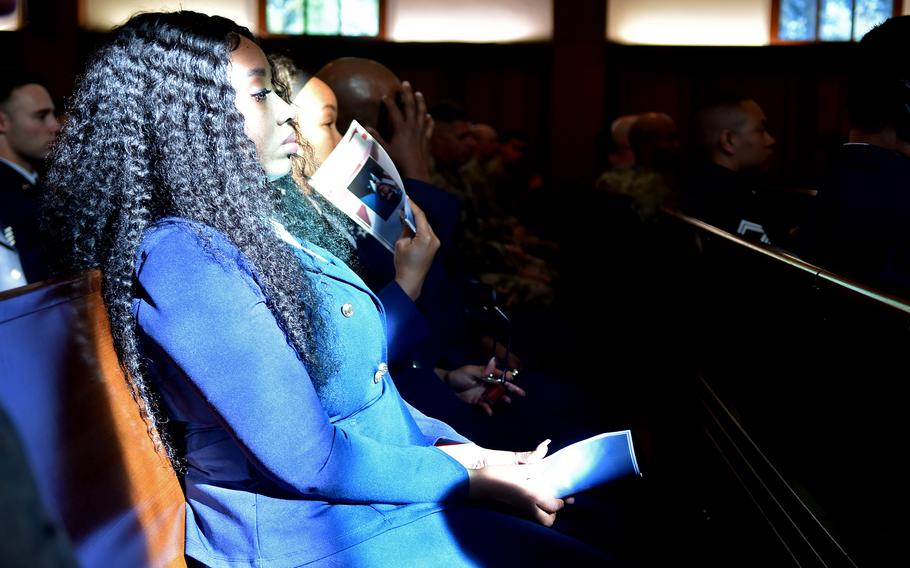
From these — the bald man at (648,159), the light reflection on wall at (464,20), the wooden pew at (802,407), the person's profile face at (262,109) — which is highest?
the light reflection on wall at (464,20)

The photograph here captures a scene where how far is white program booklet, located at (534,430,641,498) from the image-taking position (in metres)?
1.62

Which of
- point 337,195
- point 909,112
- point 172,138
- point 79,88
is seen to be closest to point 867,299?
point 909,112

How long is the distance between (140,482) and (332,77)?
1.78m

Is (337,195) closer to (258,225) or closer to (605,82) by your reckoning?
(258,225)

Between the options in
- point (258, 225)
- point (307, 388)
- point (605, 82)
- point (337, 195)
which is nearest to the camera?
point (307, 388)

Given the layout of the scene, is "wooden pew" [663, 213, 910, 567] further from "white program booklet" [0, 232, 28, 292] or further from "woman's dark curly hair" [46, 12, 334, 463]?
"white program booklet" [0, 232, 28, 292]

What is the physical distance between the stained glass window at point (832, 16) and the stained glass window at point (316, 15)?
499cm

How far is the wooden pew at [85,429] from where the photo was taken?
1245 mm

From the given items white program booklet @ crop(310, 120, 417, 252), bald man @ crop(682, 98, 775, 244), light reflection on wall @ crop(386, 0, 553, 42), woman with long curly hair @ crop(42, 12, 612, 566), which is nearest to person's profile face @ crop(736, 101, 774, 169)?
bald man @ crop(682, 98, 775, 244)

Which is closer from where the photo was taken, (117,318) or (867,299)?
(117,318)

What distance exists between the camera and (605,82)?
33.6 ft

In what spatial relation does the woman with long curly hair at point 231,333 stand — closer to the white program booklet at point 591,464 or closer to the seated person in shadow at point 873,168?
the white program booklet at point 591,464

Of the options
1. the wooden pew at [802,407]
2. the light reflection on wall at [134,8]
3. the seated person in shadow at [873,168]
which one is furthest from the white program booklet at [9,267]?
the light reflection on wall at [134,8]

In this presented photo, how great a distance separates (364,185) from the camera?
6.79ft
